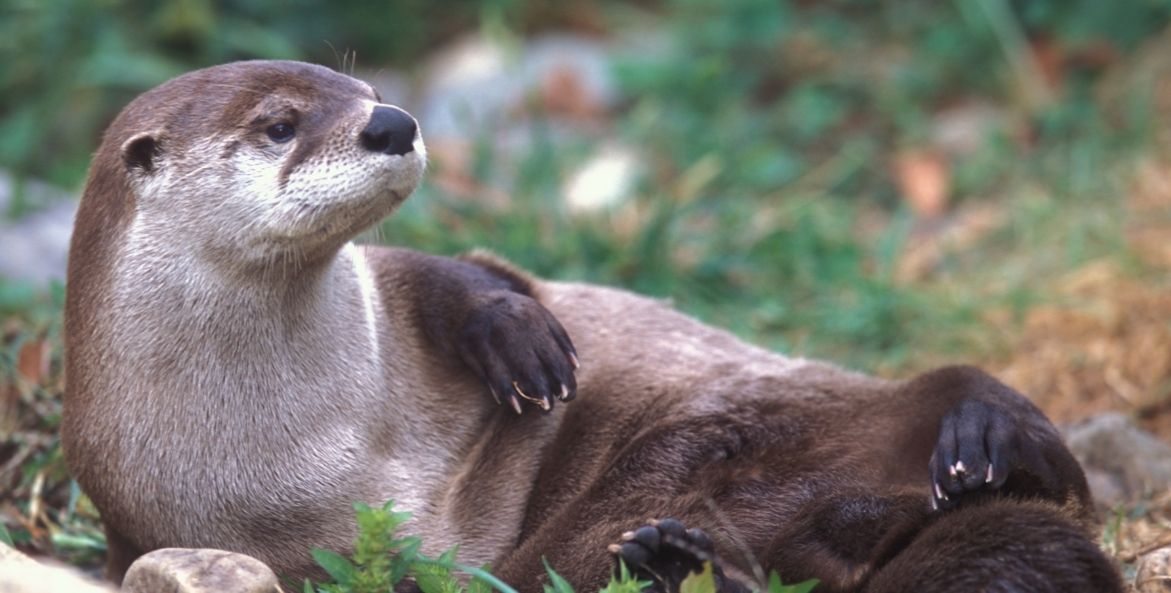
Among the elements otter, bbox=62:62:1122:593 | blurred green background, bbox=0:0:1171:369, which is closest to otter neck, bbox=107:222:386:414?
otter, bbox=62:62:1122:593

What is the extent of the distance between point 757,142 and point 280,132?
14.9ft

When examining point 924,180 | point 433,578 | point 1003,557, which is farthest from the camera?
point 924,180

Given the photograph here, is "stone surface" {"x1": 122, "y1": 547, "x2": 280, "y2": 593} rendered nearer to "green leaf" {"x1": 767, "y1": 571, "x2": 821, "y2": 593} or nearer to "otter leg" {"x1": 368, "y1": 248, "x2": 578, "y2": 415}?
"otter leg" {"x1": 368, "y1": 248, "x2": 578, "y2": 415}

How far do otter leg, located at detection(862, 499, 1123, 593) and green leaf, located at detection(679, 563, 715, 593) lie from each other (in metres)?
0.33

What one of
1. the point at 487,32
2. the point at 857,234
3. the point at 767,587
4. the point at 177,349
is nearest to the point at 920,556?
the point at 767,587

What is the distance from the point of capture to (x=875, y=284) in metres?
5.53

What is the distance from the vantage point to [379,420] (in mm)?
3201

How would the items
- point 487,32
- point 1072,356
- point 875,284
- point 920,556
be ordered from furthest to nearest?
point 487,32 < point 875,284 < point 1072,356 < point 920,556

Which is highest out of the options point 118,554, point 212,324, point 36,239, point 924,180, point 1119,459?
point 212,324

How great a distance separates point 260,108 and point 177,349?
505 mm

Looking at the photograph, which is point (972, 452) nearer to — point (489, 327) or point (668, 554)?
point (668, 554)

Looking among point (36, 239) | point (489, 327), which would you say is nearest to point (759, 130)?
point (36, 239)

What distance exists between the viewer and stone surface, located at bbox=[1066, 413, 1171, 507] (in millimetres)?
3887

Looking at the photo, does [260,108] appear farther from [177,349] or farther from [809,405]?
[809,405]
